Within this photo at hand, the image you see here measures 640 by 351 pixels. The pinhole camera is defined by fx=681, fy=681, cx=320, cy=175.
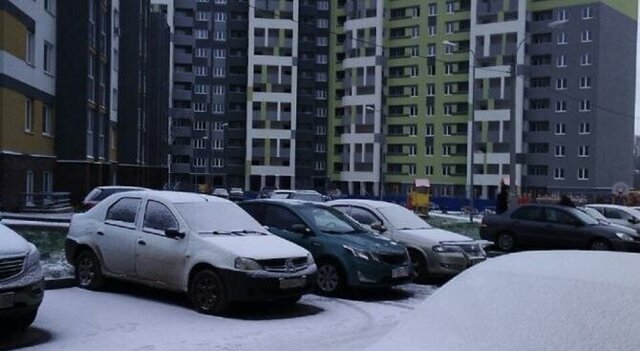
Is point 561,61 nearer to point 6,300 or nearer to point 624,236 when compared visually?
point 624,236

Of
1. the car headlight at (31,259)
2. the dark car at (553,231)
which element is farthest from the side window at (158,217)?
the dark car at (553,231)

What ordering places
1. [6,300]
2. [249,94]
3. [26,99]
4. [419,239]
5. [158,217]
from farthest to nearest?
[249,94]
[26,99]
[419,239]
[158,217]
[6,300]

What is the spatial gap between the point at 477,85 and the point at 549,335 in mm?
72740

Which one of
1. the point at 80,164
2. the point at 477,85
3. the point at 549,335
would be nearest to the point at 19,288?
the point at 549,335

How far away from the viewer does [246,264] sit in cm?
874

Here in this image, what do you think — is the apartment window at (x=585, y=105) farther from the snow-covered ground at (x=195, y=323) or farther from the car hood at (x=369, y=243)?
the snow-covered ground at (x=195, y=323)

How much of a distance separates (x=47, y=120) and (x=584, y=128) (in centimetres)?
5345

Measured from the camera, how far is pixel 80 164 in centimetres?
3297

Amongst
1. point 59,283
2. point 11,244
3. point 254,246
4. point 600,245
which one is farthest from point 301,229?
point 600,245

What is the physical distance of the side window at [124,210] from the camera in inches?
396

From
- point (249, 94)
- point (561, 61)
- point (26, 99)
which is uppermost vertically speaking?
point (561, 61)

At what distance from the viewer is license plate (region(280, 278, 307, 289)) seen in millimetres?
8938

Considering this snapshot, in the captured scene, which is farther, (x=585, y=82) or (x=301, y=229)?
(x=585, y=82)

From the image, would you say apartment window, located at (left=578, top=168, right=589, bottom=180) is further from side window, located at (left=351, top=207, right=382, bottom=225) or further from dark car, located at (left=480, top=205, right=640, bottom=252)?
side window, located at (left=351, top=207, right=382, bottom=225)
